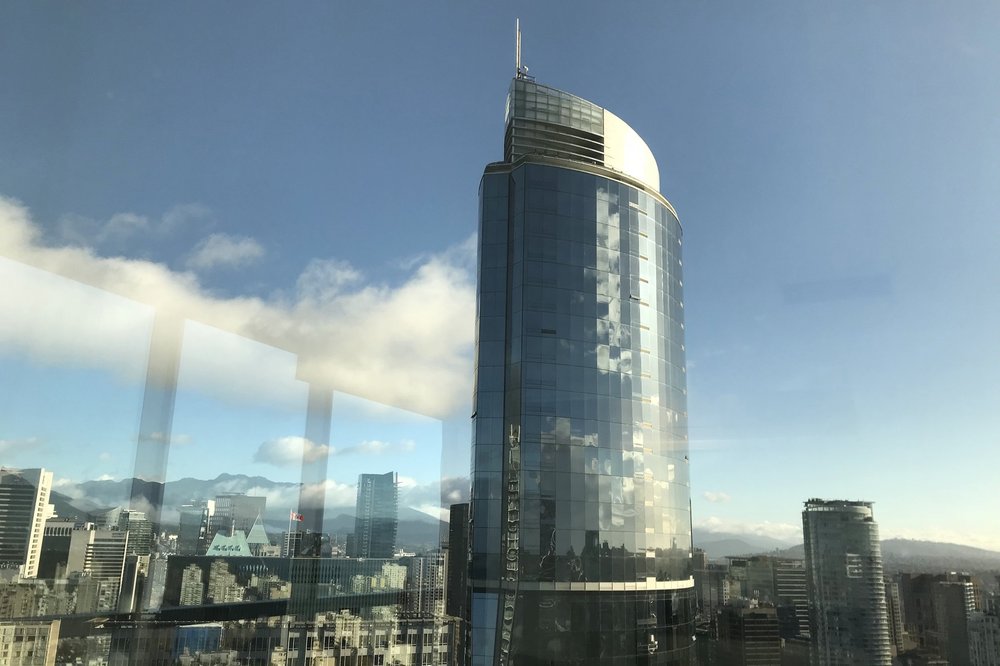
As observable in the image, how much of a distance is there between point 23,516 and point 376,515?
3.44 meters

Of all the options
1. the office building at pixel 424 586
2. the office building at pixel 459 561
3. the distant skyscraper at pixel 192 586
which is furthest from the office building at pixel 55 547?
the office building at pixel 459 561

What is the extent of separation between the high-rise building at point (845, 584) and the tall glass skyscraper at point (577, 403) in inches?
142

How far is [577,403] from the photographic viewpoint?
8352mm

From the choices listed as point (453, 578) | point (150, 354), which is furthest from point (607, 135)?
point (150, 354)

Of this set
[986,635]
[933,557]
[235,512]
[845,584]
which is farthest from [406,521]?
[986,635]

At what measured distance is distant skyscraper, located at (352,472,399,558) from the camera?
6219 mm

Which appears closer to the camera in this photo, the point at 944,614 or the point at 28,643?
the point at 944,614

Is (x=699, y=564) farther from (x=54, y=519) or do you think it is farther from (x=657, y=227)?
(x=54, y=519)

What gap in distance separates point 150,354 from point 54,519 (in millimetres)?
1092

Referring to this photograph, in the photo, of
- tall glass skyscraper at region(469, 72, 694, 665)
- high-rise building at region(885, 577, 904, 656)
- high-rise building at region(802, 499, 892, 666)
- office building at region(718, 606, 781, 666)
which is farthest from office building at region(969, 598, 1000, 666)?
tall glass skyscraper at region(469, 72, 694, 665)

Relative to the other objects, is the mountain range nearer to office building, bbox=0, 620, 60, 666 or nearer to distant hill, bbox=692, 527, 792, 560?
distant hill, bbox=692, 527, 792, 560

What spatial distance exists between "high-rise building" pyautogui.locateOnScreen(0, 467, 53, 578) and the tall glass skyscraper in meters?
5.06

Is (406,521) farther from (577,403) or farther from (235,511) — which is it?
(577,403)

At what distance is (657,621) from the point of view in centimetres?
827
